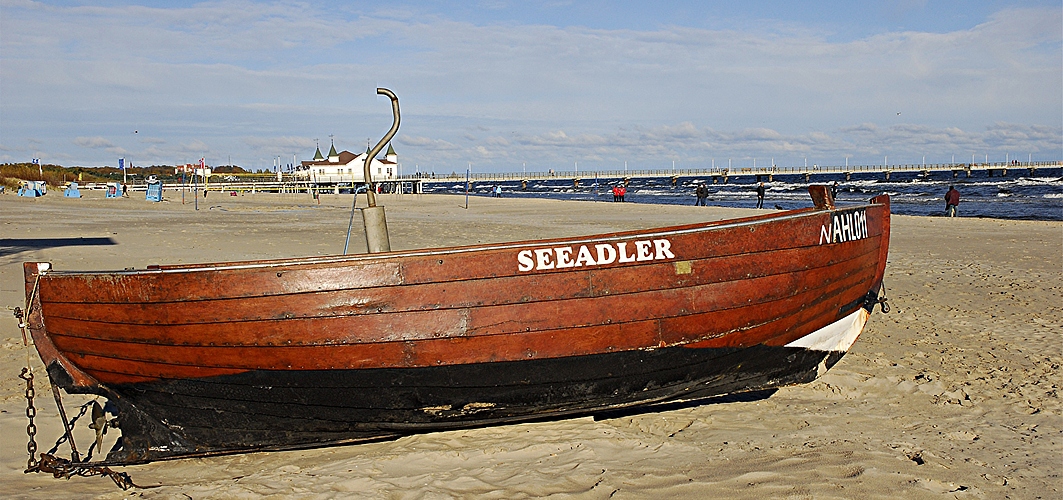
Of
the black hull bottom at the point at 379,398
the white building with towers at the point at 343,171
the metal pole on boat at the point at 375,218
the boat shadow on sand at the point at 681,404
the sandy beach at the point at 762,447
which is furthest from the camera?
the white building with towers at the point at 343,171

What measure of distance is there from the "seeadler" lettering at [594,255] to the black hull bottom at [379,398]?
1.92 feet

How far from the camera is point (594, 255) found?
4414 mm

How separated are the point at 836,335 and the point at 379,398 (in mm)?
3327

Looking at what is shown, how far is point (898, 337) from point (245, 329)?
6150 millimetres

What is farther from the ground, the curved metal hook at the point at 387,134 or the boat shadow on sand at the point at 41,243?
the curved metal hook at the point at 387,134

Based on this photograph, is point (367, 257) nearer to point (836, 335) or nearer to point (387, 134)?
point (387, 134)

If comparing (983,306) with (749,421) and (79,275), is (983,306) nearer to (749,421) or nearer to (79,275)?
(749,421)

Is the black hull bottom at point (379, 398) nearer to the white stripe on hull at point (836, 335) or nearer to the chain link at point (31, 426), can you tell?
the chain link at point (31, 426)

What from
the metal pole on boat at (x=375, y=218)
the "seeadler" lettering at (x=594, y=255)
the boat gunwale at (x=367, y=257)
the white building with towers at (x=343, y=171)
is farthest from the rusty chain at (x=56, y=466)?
Result: the white building with towers at (x=343, y=171)

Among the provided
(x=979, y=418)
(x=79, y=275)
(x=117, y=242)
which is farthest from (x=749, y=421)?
(x=117, y=242)

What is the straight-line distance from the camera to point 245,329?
4.29m

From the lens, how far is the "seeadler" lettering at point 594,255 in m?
4.37

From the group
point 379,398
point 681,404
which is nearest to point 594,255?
point 379,398

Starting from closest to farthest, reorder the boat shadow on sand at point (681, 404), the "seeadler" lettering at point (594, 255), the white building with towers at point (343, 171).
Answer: the "seeadler" lettering at point (594, 255), the boat shadow on sand at point (681, 404), the white building with towers at point (343, 171)
